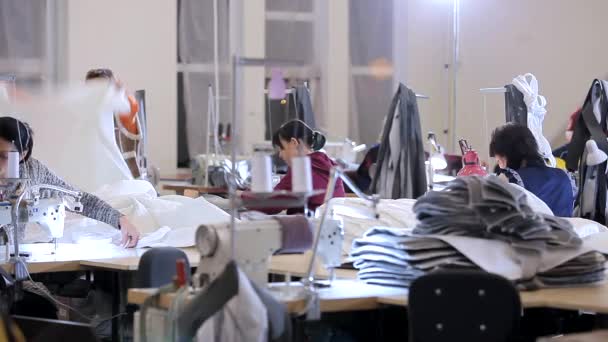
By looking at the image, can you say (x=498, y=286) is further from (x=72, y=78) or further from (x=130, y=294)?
(x=72, y=78)

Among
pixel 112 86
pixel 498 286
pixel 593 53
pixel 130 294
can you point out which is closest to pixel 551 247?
pixel 498 286

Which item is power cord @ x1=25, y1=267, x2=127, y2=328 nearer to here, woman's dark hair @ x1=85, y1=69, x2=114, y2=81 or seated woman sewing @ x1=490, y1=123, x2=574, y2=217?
seated woman sewing @ x1=490, y1=123, x2=574, y2=217

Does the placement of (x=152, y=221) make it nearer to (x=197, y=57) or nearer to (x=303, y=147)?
(x=303, y=147)

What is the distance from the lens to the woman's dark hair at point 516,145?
4.12 meters

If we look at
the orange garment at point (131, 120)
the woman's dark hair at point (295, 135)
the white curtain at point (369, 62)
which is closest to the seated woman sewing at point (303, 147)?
the woman's dark hair at point (295, 135)

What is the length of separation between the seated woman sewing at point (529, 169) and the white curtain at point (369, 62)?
4143 mm

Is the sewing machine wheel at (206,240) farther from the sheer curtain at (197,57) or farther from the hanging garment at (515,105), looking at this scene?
the sheer curtain at (197,57)

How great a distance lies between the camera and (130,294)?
8.11 feet

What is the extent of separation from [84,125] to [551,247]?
263 cm

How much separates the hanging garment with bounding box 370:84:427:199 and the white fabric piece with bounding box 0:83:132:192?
135cm

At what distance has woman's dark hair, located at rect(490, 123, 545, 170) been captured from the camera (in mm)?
4121

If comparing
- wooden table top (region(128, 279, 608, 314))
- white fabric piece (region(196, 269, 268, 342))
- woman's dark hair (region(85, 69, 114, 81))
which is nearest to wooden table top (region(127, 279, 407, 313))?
wooden table top (region(128, 279, 608, 314))

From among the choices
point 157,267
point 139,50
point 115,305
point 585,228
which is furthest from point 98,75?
point 139,50

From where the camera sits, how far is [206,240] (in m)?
2.36
